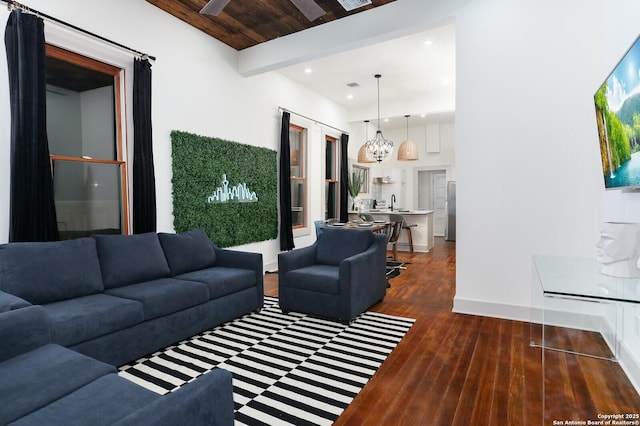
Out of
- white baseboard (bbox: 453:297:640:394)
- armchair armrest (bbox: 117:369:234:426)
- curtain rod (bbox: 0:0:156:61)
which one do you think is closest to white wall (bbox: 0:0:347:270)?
curtain rod (bbox: 0:0:156:61)

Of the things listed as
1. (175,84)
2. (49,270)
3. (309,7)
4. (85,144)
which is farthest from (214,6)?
(49,270)

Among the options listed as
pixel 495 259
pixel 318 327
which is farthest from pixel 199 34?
pixel 495 259

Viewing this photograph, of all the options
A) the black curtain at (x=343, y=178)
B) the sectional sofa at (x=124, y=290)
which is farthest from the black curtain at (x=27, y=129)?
the black curtain at (x=343, y=178)

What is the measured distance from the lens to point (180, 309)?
10.1 ft

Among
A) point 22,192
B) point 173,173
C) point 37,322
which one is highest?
point 173,173

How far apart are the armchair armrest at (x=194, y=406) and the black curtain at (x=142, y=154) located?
3.12m

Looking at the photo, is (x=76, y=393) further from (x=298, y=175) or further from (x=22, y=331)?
(x=298, y=175)

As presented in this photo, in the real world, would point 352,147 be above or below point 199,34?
below

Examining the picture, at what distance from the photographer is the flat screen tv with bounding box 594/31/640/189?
185cm

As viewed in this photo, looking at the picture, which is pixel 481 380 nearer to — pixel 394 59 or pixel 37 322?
pixel 37 322

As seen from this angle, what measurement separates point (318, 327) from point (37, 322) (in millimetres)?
2250

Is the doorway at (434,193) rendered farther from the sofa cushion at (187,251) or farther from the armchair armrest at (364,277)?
the sofa cushion at (187,251)

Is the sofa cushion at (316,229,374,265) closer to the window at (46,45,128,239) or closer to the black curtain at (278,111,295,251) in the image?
the black curtain at (278,111,295,251)

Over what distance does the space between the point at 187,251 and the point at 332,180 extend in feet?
16.7
